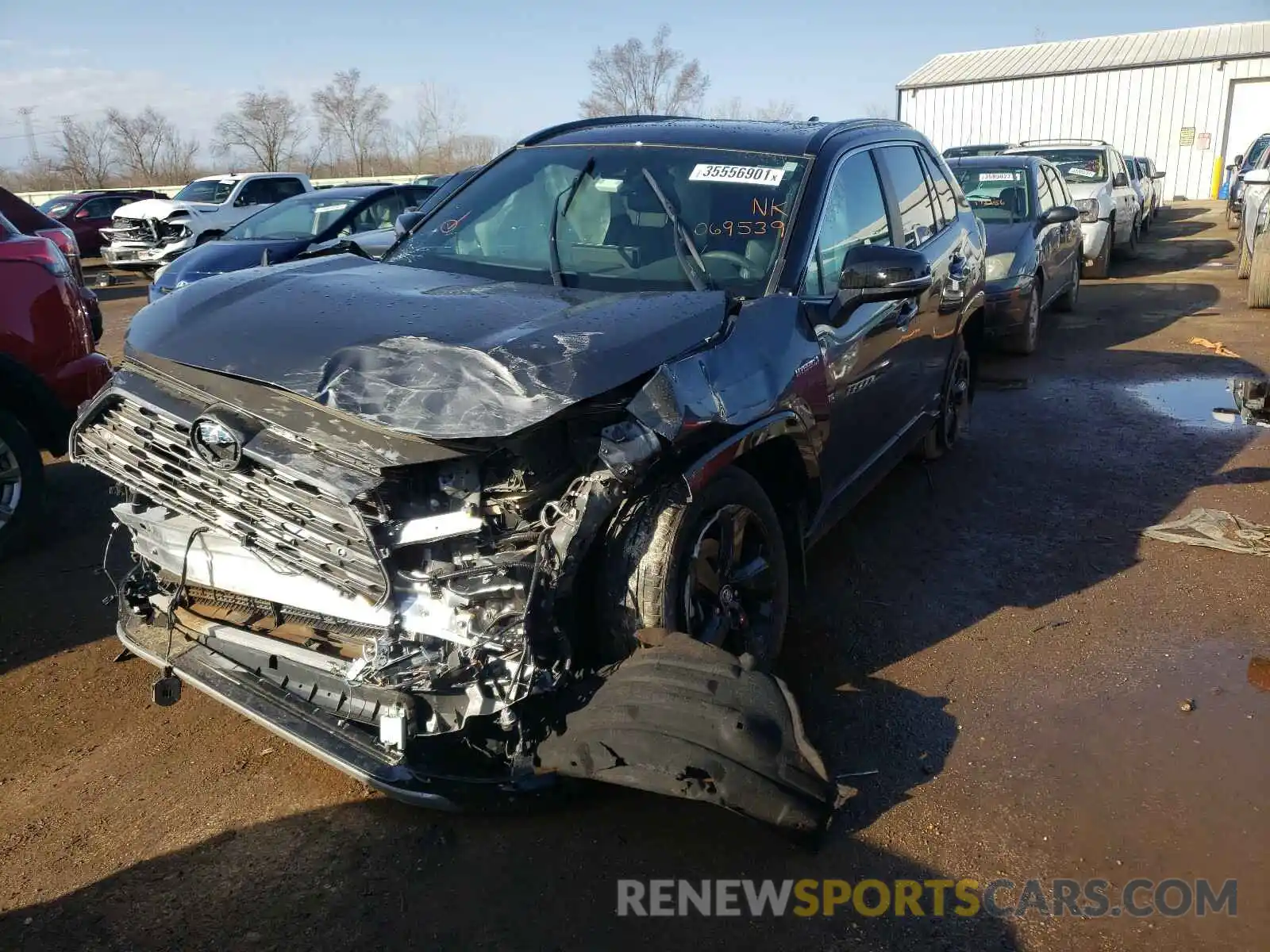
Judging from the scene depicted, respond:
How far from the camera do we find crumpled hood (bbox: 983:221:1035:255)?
353 inches

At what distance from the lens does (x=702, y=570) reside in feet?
9.81

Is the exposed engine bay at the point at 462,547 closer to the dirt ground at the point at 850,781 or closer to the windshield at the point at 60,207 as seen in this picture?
the dirt ground at the point at 850,781

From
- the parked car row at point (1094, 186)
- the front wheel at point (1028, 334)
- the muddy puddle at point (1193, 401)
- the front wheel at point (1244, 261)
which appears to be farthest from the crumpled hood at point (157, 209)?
the front wheel at point (1244, 261)

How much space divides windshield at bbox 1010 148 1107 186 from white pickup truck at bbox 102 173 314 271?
13.1 m

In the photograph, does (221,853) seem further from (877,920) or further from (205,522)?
(877,920)

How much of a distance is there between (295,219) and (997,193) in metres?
7.52

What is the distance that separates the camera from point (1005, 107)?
3256 centimetres

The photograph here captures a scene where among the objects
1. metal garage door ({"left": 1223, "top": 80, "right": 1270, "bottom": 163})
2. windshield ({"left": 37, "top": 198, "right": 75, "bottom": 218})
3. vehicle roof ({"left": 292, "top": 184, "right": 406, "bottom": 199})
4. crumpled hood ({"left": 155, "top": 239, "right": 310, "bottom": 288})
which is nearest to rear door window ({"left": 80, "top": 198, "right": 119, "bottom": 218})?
windshield ({"left": 37, "top": 198, "right": 75, "bottom": 218})

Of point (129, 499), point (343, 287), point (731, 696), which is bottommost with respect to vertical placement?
point (731, 696)

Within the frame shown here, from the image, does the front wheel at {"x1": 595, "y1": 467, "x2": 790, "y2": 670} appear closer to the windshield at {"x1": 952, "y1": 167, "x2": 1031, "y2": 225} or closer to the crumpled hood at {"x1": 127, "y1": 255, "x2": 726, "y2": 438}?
the crumpled hood at {"x1": 127, "y1": 255, "x2": 726, "y2": 438}

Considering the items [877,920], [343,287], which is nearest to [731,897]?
[877,920]

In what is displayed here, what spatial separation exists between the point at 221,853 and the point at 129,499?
4.15 feet

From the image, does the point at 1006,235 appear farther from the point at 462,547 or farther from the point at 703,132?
the point at 462,547

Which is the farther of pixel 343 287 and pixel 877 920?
pixel 343 287
